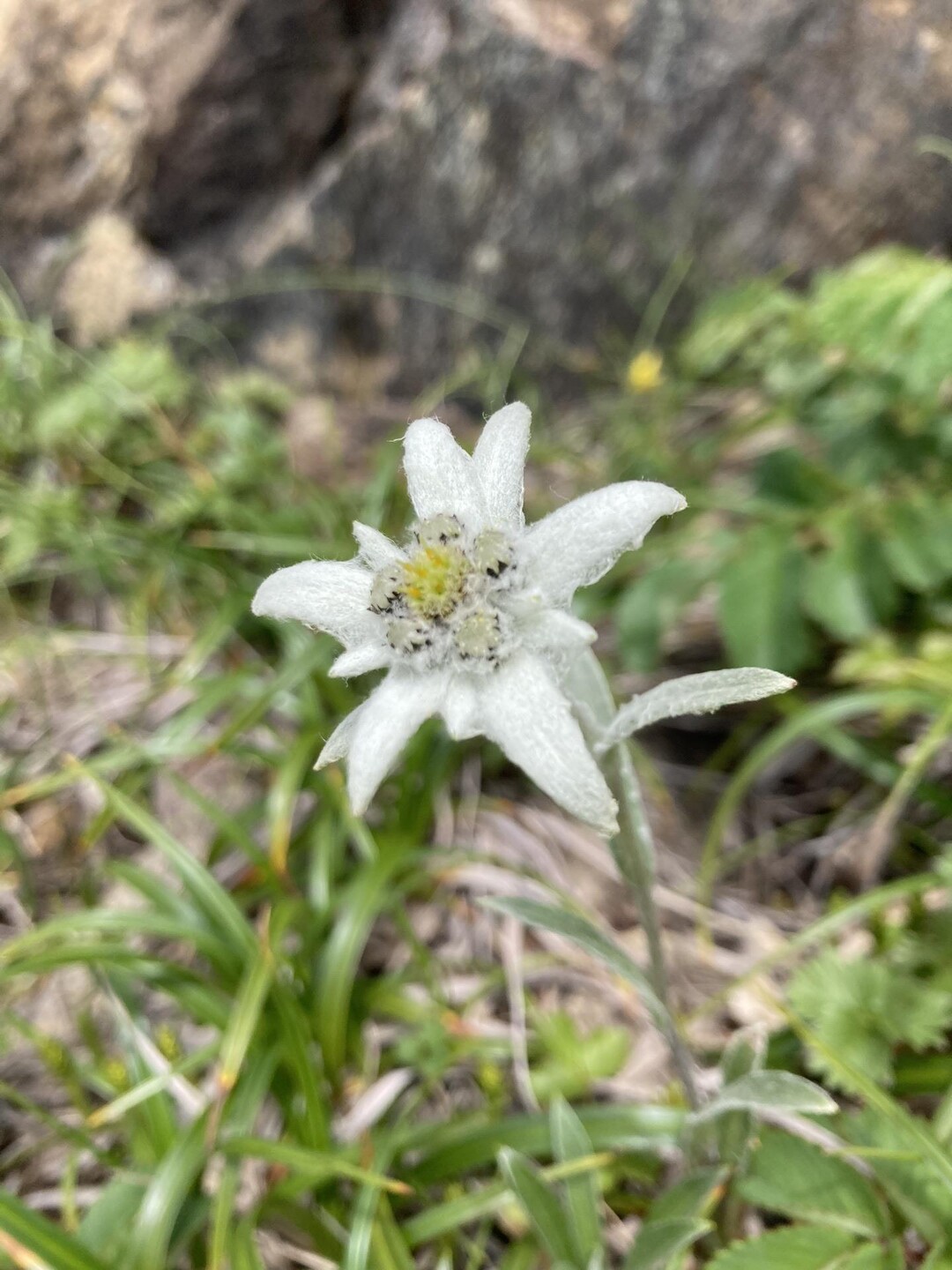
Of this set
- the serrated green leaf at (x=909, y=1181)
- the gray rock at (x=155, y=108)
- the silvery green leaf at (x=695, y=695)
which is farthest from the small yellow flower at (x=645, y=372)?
the serrated green leaf at (x=909, y=1181)

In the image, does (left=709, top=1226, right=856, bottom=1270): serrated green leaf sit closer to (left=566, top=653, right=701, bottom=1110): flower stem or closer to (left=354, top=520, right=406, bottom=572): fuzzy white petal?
(left=566, top=653, right=701, bottom=1110): flower stem

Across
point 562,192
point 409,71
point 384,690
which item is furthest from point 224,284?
point 384,690

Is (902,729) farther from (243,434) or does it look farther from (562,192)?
(243,434)

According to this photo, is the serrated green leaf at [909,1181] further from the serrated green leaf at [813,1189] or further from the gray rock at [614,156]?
the gray rock at [614,156]

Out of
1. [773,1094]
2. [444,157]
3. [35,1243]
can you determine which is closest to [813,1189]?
[773,1094]

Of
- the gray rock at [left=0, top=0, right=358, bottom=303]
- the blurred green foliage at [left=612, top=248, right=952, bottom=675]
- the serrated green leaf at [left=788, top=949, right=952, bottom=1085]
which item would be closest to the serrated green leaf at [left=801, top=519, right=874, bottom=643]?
the blurred green foliage at [left=612, top=248, right=952, bottom=675]

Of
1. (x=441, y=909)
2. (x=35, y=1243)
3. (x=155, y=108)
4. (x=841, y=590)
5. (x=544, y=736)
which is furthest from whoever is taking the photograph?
(x=155, y=108)

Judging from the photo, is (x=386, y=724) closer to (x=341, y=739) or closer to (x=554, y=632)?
(x=341, y=739)
